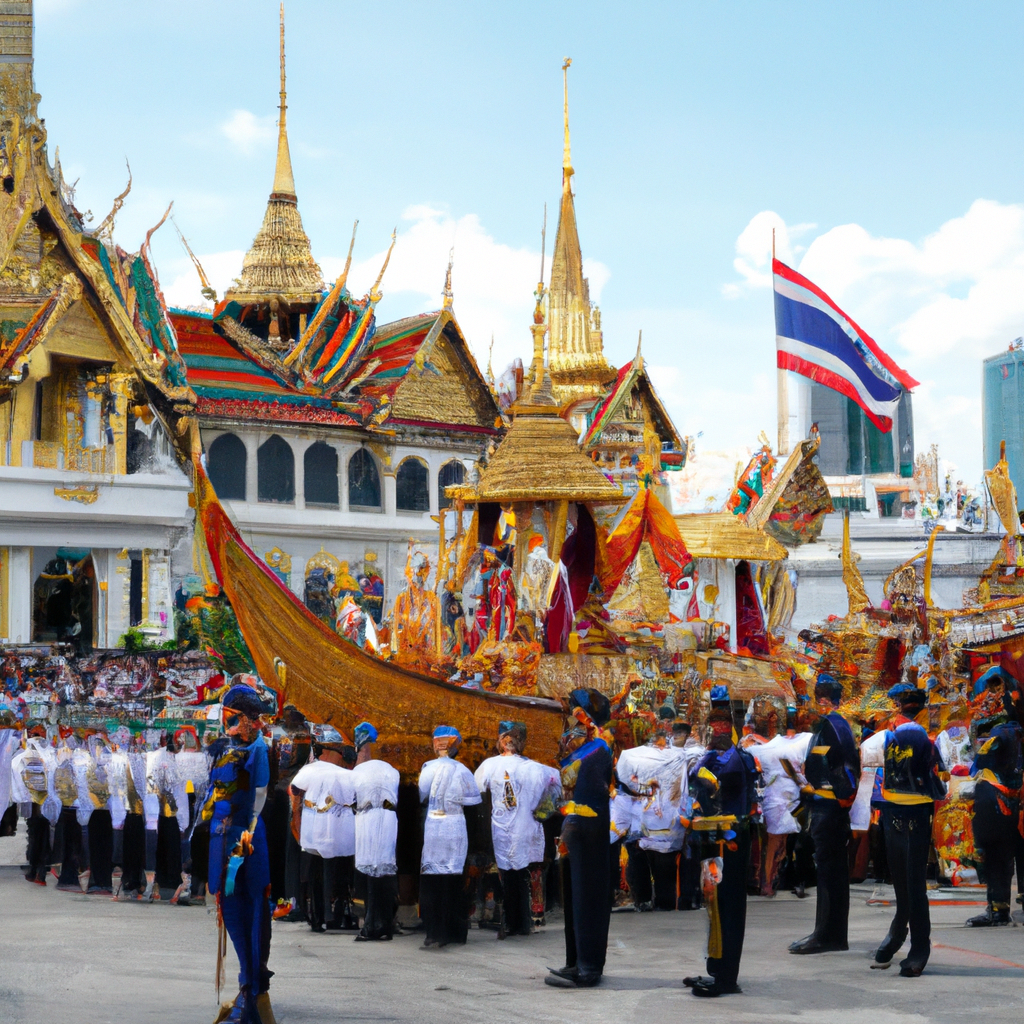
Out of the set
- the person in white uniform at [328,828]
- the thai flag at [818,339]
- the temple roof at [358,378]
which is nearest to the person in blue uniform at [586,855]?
the person in white uniform at [328,828]

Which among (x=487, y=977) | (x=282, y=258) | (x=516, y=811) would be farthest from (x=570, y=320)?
(x=487, y=977)

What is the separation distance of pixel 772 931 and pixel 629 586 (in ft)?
28.0

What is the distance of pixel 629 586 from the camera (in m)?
18.4

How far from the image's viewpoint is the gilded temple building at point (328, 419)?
28875 millimetres

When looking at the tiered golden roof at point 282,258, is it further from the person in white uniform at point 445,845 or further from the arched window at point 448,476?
the person in white uniform at point 445,845

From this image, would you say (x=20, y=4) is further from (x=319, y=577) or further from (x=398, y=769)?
(x=398, y=769)

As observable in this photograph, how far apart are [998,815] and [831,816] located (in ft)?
5.95

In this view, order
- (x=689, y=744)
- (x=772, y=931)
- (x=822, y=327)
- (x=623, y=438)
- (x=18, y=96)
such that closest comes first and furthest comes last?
(x=772, y=931) → (x=689, y=744) → (x=822, y=327) → (x=18, y=96) → (x=623, y=438)

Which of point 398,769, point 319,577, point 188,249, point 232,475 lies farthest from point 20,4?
point 398,769

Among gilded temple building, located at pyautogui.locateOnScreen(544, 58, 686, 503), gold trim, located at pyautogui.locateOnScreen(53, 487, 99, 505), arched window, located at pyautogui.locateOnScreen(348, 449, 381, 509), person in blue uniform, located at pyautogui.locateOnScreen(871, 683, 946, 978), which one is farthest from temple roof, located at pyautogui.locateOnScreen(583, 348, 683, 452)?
person in blue uniform, located at pyautogui.locateOnScreen(871, 683, 946, 978)

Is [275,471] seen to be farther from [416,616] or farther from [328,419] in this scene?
[416,616]

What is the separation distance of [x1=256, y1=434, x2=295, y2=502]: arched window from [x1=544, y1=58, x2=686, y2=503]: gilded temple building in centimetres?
765

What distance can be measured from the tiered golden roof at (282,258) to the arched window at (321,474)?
16.2 ft

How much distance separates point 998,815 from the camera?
987 cm
